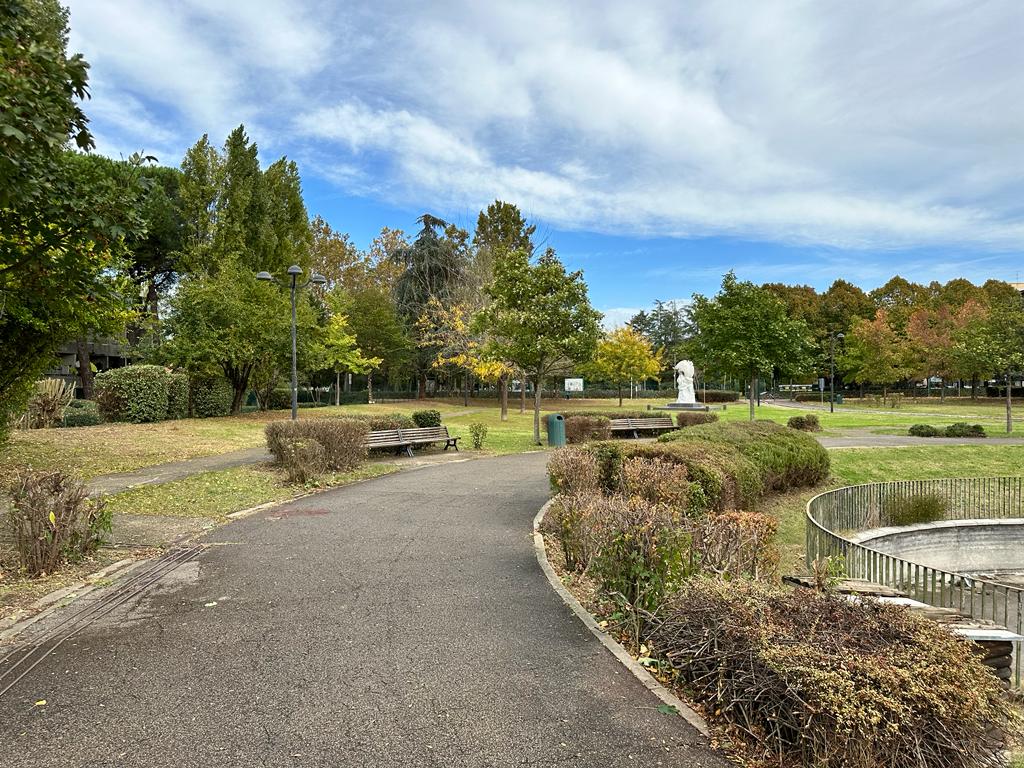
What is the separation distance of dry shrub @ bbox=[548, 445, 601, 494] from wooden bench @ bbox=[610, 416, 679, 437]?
37.4ft

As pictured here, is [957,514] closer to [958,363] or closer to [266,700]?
[266,700]

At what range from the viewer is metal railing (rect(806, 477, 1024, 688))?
726 cm

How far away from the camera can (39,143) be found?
17.1ft

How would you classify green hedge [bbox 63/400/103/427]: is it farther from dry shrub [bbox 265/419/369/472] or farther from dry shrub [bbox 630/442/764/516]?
dry shrub [bbox 630/442/764/516]

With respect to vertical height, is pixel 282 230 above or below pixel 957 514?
above

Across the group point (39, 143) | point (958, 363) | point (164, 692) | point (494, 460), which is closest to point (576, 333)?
point (494, 460)

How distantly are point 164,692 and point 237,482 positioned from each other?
7.86 meters

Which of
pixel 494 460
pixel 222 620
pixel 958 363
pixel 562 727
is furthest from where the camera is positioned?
pixel 958 363

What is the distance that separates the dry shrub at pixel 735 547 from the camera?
5.41 metres

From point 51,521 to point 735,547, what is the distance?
613 centimetres

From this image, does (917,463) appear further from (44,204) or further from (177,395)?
(177,395)

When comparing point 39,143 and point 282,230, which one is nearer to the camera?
point 39,143

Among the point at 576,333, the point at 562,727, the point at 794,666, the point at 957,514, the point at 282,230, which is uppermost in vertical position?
the point at 282,230

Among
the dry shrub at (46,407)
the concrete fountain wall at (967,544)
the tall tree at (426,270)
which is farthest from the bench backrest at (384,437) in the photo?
the tall tree at (426,270)
